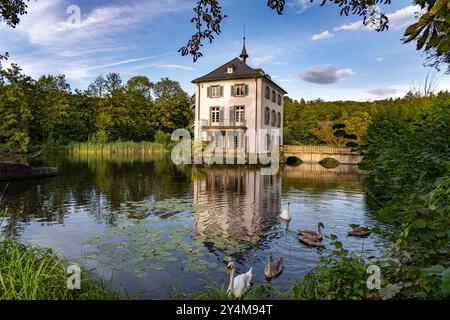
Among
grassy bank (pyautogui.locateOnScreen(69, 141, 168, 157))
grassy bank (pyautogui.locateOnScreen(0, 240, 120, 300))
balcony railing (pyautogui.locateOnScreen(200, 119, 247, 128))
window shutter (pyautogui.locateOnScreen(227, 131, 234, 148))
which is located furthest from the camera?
grassy bank (pyautogui.locateOnScreen(69, 141, 168, 157))

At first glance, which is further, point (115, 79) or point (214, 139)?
point (115, 79)

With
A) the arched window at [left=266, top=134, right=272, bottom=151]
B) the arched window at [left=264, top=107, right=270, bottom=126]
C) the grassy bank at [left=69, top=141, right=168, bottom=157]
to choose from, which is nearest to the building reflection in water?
the arched window at [left=264, top=107, right=270, bottom=126]

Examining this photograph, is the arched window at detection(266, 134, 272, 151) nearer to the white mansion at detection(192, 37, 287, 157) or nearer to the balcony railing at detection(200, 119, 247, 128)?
the white mansion at detection(192, 37, 287, 157)

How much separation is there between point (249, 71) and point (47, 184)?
24071 millimetres

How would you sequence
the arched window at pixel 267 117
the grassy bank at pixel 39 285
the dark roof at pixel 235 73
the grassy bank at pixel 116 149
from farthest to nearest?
1. the grassy bank at pixel 116 149
2. the arched window at pixel 267 117
3. the dark roof at pixel 235 73
4. the grassy bank at pixel 39 285

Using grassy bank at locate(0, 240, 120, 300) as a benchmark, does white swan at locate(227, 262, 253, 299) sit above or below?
below

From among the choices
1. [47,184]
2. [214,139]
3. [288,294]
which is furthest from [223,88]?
[288,294]

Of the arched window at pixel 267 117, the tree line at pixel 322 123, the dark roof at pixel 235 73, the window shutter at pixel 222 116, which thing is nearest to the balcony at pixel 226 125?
the window shutter at pixel 222 116

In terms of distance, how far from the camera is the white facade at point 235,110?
3372 cm

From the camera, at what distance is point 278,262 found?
6.04 m

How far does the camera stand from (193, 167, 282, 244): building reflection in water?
28.5 feet

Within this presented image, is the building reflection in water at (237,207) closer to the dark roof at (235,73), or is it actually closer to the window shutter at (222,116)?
the window shutter at (222,116)
